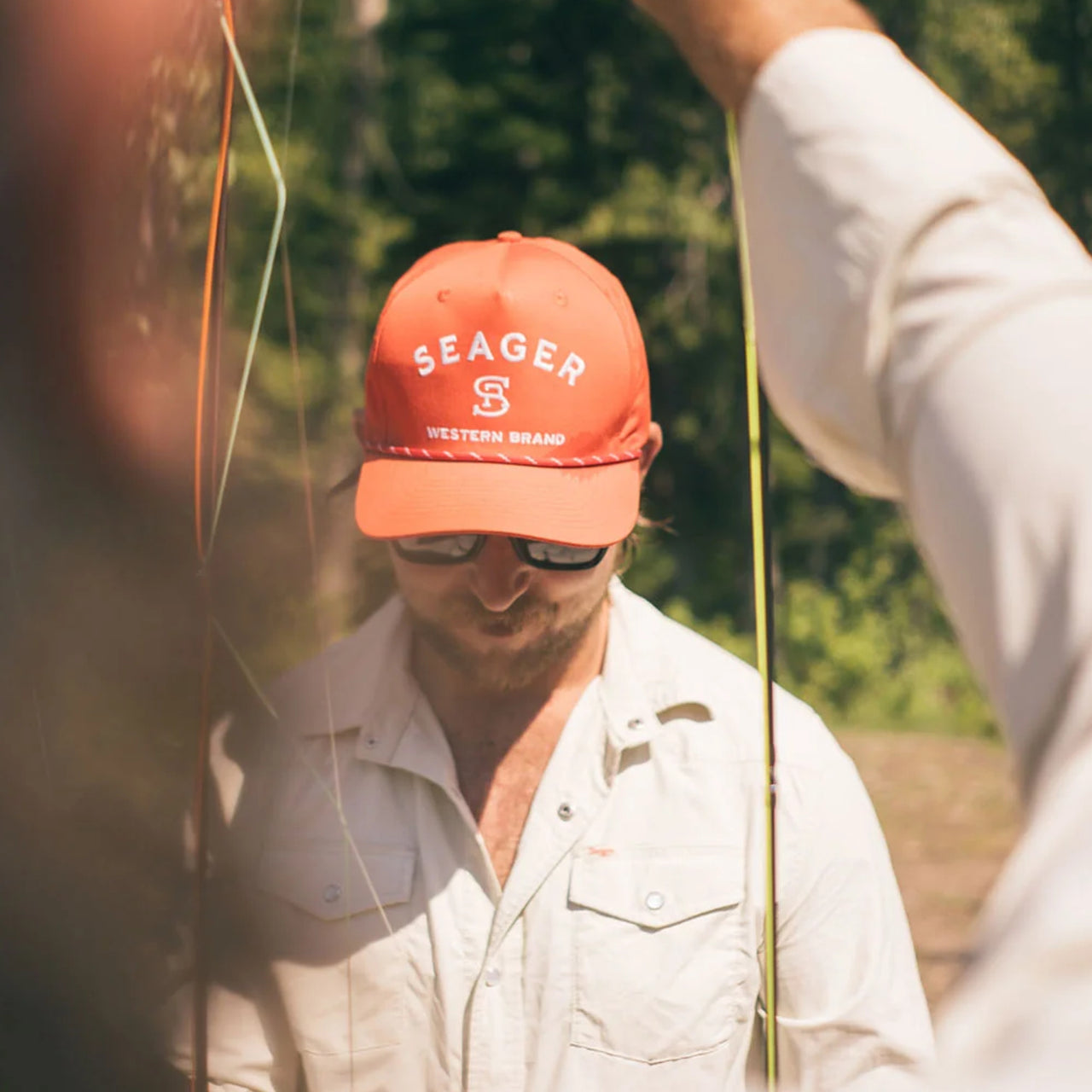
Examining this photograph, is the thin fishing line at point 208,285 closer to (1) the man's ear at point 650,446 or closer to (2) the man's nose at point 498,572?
(2) the man's nose at point 498,572

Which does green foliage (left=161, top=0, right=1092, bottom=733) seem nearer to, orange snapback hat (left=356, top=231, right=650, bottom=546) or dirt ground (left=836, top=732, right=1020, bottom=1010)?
dirt ground (left=836, top=732, right=1020, bottom=1010)

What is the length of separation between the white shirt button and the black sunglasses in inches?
16.6

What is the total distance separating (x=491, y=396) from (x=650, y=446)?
33 centimetres

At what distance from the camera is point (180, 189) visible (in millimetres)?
1177

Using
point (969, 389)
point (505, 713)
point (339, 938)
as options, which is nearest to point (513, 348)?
point (505, 713)

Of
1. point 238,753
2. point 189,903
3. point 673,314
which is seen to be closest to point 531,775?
point 238,753

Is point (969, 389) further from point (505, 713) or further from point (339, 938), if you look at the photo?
point (505, 713)

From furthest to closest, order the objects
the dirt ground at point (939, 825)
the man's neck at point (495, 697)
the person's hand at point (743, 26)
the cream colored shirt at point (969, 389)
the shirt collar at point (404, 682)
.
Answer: the dirt ground at point (939, 825), the man's neck at point (495, 697), the shirt collar at point (404, 682), the person's hand at point (743, 26), the cream colored shirt at point (969, 389)

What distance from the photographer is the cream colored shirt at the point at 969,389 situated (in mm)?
408

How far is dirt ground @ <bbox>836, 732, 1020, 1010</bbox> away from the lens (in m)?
6.20

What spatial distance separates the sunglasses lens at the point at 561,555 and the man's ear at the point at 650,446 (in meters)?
0.21

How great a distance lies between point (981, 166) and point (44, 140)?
62 centimetres

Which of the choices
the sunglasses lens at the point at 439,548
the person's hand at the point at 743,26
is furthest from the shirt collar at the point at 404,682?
the person's hand at the point at 743,26

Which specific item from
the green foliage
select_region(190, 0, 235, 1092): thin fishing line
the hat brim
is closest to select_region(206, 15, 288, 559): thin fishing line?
select_region(190, 0, 235, 1092): thin fishing line
